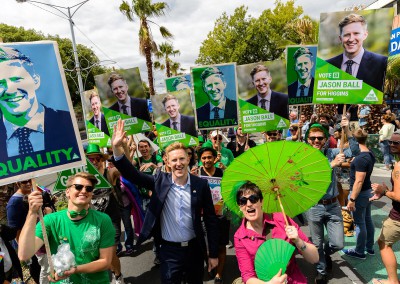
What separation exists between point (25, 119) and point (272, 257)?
81.9 inches

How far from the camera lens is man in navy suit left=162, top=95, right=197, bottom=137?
646cm

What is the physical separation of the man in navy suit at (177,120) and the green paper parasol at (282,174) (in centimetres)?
398

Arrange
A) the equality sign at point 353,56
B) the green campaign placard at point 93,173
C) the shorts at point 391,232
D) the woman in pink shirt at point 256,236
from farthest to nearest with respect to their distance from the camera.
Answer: the green campaign placard at point 93,173 < the equality sign at point 353,56 < the shorts at point 391,232 < the woman in pink shirt at point 256,236

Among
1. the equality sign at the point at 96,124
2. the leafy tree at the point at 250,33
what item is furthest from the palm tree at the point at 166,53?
the equality sign at the point at 96,124

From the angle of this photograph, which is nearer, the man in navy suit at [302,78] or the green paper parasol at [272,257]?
the green paper parasol at [272,257]

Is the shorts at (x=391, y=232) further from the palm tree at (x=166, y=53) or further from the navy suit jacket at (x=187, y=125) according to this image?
the palm tree at (x=166, y=53)

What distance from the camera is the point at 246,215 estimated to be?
90.4 inches

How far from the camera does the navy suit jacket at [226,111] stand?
564 cm

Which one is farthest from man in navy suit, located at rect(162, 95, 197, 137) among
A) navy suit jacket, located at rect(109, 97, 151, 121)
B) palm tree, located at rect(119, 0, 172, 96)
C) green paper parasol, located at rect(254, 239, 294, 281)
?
palm tree, located at rect(119, 0, 172, 96)

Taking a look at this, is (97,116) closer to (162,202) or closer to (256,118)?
(256,118)

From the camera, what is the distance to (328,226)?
12.4 feet

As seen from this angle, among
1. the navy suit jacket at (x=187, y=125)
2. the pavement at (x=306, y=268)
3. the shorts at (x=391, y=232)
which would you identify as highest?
the navy suit jacket at (x=187, y=125)

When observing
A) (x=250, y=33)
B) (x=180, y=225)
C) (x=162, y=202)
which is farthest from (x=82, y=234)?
(x=250, y=33)

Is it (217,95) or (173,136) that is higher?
(217,95)
